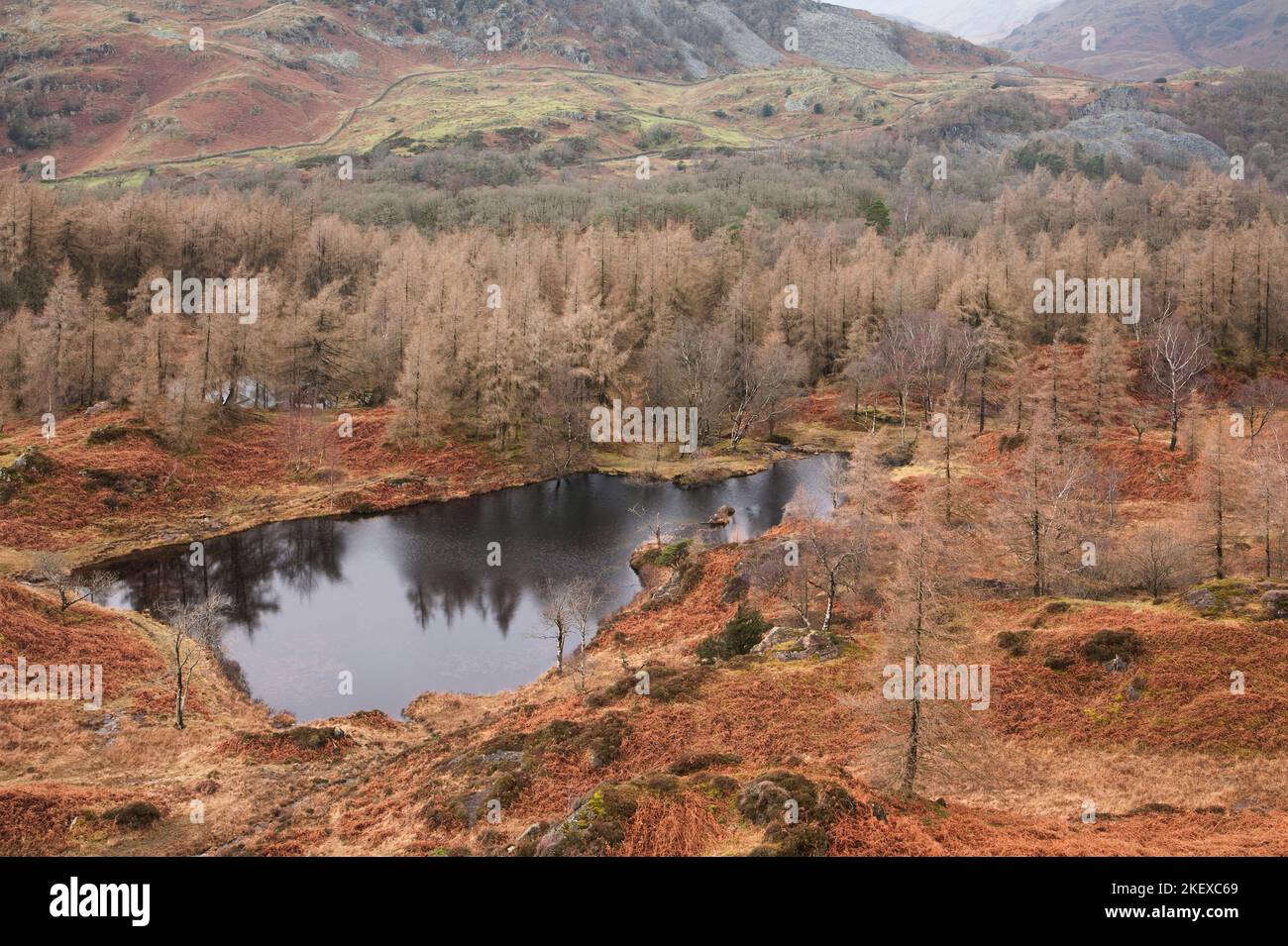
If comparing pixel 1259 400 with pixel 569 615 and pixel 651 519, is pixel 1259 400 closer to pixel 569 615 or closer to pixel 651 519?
pixel 651 519

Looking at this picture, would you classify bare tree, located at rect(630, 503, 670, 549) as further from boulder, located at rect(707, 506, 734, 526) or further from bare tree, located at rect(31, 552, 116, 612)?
bare tree, located at rect(31, 552, 116, 612)

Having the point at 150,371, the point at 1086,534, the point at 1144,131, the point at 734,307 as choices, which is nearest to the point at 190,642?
the point at 150,371

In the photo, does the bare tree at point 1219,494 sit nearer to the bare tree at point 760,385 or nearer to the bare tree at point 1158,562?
the bare tree at point 1158,562

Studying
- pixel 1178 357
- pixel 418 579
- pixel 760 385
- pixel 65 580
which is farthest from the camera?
pixel 760 385

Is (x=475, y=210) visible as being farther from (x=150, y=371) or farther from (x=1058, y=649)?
(x=1058, y=649)

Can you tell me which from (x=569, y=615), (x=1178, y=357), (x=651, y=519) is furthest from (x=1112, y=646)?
(x=1178, y=357)

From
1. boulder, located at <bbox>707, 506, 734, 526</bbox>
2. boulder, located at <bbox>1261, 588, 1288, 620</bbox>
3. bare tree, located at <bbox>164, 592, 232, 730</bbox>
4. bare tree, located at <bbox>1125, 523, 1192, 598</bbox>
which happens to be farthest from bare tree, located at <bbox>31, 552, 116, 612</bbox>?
boulder, located at <bbox>1261, 588, 1288, 620</bbox>
